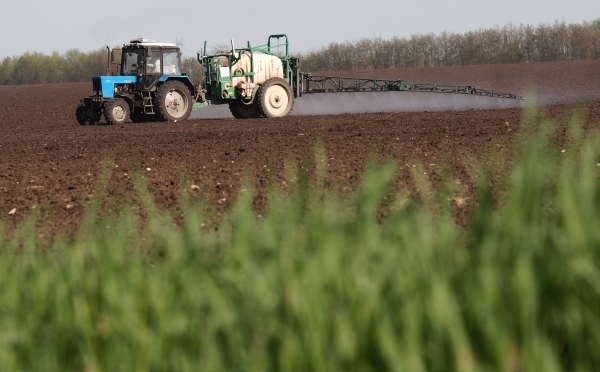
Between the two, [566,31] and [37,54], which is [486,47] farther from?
[37,54]

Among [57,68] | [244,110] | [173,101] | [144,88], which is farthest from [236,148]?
[57,68]

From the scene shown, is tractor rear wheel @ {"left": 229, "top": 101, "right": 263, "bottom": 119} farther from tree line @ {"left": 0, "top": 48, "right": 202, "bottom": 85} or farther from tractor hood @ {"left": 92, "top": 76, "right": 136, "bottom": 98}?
tree line @ {"left": 0, "top": 48, "right": 202, "bottom": 85}

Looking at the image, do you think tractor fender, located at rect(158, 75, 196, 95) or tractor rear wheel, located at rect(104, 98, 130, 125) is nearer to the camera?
tractor rear wheel, located at rect(104, 98, 130, 125)

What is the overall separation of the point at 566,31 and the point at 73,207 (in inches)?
1905

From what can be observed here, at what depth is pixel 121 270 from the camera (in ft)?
11.5

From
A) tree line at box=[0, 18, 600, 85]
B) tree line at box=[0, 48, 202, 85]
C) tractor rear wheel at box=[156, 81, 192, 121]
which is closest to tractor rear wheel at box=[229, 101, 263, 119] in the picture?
tractor rear wheel at box=[156, 81, 192, 121]

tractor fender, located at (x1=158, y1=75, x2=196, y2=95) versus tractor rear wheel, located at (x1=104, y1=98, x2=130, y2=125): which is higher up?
tractor fender, located at (x1=158, y1=75, x2=196, y2=95)

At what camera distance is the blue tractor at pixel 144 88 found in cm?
1883

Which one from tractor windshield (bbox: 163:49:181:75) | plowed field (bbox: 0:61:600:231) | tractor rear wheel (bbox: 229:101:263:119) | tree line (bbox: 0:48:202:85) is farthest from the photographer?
tree line (bbox: 0:48:202:85)

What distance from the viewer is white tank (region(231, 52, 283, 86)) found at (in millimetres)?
19922

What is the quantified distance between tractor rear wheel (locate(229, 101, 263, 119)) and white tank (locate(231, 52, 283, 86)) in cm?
67

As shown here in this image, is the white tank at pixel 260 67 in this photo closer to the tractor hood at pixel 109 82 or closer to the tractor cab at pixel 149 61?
the tractor cab at pixel 149 61

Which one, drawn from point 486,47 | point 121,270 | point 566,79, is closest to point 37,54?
point 486,47

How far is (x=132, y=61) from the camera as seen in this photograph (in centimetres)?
1916
